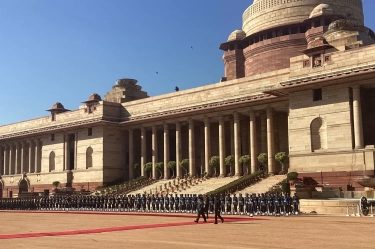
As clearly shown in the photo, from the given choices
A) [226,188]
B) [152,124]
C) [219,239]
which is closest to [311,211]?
[226,188]

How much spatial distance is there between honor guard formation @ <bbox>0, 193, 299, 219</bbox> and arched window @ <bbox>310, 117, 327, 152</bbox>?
8957mm

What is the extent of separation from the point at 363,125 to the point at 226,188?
1207cm

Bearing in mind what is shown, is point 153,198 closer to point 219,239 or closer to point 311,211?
point 311,211

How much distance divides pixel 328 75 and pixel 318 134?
15.0 feet

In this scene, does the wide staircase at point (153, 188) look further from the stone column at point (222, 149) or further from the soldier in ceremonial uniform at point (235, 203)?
the soldier in ceremonial uniform at point (235, 203)

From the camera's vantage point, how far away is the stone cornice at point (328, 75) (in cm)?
3216

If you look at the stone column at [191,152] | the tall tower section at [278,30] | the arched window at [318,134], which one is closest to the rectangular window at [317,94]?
the arched window at [318,134]

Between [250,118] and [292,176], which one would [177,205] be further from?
[250,118]

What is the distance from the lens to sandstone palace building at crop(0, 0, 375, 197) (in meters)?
34.1

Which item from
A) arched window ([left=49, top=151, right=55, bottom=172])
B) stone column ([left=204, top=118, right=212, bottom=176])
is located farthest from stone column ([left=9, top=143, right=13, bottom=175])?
stone column ([left=204, top=118, right=212, bottom=176])

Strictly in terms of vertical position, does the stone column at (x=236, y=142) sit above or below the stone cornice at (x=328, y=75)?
below

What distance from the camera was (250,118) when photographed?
43312 mm

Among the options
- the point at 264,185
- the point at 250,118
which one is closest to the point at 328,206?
the point at 264,185

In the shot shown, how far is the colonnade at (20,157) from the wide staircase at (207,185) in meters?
28.5
